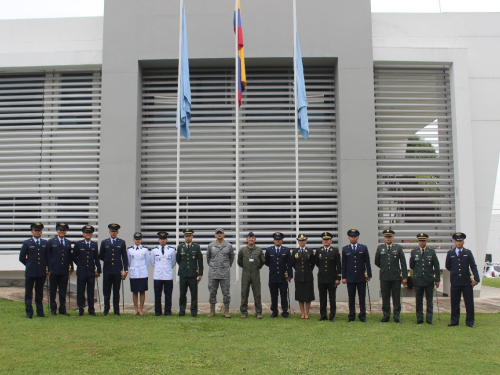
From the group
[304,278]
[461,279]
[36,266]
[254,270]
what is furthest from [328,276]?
[36,266]

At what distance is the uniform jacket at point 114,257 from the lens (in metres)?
8.77

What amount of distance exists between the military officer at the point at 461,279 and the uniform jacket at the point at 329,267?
183 centimetres

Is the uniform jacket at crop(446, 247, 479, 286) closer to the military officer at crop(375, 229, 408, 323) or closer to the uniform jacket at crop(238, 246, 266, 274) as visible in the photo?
the military officer at crop(375, 229, 408, 323)

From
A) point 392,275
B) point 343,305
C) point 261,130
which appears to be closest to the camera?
point 392,275

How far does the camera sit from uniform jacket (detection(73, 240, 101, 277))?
8.76 metres

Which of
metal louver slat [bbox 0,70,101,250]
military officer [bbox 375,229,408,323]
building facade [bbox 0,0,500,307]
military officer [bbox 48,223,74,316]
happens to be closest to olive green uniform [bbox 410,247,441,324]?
military officer [bbox 375,229,408,323]

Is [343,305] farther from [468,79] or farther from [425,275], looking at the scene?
[468,79]

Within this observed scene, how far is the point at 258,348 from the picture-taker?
601cm

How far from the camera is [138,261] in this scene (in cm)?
898

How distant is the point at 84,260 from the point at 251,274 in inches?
119

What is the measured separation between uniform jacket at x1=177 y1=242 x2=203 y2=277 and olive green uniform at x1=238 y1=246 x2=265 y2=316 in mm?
743

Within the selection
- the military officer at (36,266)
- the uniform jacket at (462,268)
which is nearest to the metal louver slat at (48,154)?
the military officer at (36,266)

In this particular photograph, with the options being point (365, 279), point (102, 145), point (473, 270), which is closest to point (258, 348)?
point (365, 279)

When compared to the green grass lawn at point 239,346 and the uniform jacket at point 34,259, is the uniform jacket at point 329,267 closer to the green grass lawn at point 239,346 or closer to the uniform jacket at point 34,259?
the green grass lawn at point 239,346
